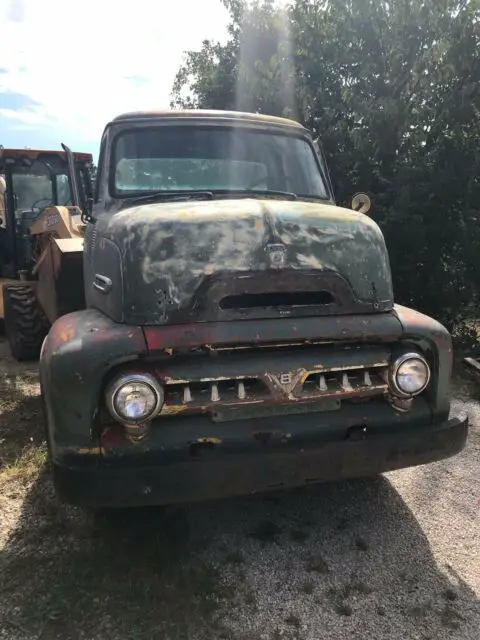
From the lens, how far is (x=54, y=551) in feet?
10.3

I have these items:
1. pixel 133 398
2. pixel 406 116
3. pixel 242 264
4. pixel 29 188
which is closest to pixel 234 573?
pixel 133 398

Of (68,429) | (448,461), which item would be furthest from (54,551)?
(448,461)

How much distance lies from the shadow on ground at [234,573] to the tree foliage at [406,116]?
A: 478 centimetres

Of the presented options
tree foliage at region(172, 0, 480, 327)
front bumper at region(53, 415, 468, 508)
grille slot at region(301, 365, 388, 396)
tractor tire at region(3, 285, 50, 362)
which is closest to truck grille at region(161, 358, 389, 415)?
grille slot at region(301, 365, 388, 396)

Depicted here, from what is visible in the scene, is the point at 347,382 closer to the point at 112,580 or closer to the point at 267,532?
the point at 267,532

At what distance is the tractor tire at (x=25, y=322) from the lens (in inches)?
266

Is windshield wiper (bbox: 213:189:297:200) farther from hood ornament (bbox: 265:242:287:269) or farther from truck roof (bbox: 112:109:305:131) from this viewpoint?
hood ornament (bbox: 265:242:287:269)

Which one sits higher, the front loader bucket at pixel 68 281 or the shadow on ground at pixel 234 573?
the front loader bucket at pixel 68 281

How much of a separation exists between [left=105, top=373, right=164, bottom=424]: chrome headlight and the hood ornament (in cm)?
88

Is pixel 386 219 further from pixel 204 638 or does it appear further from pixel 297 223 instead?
pixel 204 638

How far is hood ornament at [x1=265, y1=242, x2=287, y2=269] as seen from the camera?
2.96 m

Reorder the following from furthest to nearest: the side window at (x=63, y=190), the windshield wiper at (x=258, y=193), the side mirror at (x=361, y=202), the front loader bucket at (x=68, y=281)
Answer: the side window at (x=63, y=190) → the front loader bucket at (x=68, y=281) → the side mirror at (x=361, y=202) → the windshield wiper at (x=258, y=193)

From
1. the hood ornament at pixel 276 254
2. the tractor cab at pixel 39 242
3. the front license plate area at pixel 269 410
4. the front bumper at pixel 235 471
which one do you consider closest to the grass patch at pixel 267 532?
the front bumper at pixel 235 471

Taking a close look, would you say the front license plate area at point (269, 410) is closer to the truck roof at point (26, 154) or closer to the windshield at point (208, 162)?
the windshield at point (208, 162)
